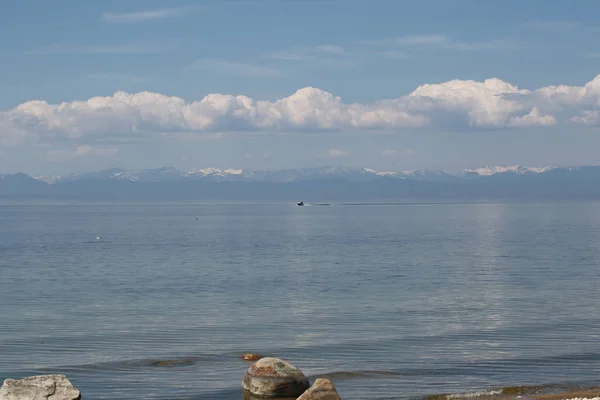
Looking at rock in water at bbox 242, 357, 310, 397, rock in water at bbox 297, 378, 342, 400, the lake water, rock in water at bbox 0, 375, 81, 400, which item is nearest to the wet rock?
the lake water

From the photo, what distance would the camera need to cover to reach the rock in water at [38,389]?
25.1 m

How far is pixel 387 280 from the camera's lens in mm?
64375

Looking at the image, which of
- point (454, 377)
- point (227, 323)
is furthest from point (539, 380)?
point (227, 323)

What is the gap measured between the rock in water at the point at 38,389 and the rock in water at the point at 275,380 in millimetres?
5674

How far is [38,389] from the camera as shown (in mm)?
25219

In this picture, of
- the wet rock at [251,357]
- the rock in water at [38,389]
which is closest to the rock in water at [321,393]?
the rock in water at [38,389]

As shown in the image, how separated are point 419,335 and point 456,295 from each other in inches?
632

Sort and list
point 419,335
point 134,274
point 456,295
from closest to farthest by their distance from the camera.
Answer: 1. point 419,335
2. point 456,295
3. point 134,274

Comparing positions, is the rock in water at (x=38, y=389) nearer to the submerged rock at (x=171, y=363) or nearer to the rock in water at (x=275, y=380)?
the rock in water at (x=275, y=380)

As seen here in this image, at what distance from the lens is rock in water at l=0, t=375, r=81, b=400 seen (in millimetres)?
Answer: 25141

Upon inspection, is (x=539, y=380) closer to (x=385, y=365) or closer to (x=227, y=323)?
(x=385, y=365)

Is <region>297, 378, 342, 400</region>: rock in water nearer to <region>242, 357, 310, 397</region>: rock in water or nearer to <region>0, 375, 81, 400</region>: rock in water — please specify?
<region>242, 357, 310, 397</region>: rock in water

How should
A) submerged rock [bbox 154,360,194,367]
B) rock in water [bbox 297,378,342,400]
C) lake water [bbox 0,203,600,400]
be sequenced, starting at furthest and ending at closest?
1. submerged rock [bbox 154,360,194,367]
2. lake water [bbox 0,203,600,400]
3. rock in water [bbox 297,378,342,400]

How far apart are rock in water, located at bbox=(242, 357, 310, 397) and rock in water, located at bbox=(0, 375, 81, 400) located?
18.6ft
